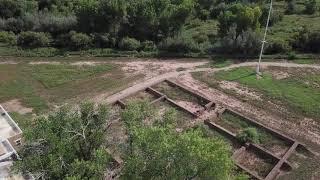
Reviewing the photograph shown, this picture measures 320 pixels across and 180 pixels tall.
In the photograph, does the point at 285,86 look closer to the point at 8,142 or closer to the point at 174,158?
the point at 174,158

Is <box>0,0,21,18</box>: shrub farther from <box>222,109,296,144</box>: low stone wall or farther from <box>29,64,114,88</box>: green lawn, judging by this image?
<box>222,109,296,144</box>: low stone wall

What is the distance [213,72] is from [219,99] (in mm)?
4783

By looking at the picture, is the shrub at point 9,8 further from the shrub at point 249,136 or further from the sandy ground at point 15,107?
the shrub at point 249,136

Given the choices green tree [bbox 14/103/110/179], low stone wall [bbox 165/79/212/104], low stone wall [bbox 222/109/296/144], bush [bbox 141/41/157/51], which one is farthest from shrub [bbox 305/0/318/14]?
green tree [bbox 14/103/110/179]

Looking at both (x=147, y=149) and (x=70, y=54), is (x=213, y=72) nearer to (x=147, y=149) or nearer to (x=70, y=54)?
(x=70, y=54)

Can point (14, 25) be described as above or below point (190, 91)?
above

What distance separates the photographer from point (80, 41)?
46.0m

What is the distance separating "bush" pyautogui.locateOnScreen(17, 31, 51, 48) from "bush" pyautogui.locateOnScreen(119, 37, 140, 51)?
7.89 meters

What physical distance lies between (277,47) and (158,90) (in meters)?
13.7

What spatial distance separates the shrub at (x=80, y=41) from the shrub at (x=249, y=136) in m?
20.7

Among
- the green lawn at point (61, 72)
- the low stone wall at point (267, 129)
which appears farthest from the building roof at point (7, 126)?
the low stone wall at point (267, 129)

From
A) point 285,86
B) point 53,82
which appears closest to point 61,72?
point 53,82

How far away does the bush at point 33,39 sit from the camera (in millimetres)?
46906

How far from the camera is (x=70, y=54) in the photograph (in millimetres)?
45125
